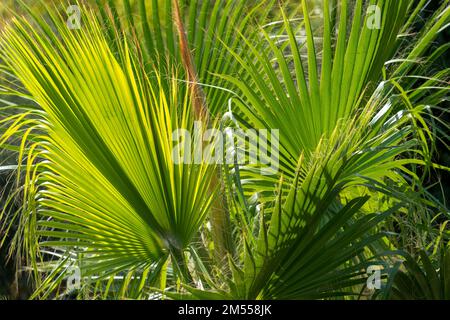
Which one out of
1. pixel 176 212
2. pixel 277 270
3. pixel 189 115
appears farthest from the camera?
pixel 189 115

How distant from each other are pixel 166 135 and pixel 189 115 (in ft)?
0.68

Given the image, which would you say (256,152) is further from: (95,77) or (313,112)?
(95,77)

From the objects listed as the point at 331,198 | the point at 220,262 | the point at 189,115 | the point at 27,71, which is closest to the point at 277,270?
the point at 331,198

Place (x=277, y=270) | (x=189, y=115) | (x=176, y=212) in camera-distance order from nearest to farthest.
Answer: (x=277, y=270) < (x=176, y=212) < (x=189, y=115)

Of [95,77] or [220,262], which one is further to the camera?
[220,262]

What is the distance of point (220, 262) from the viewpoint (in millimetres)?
1937
